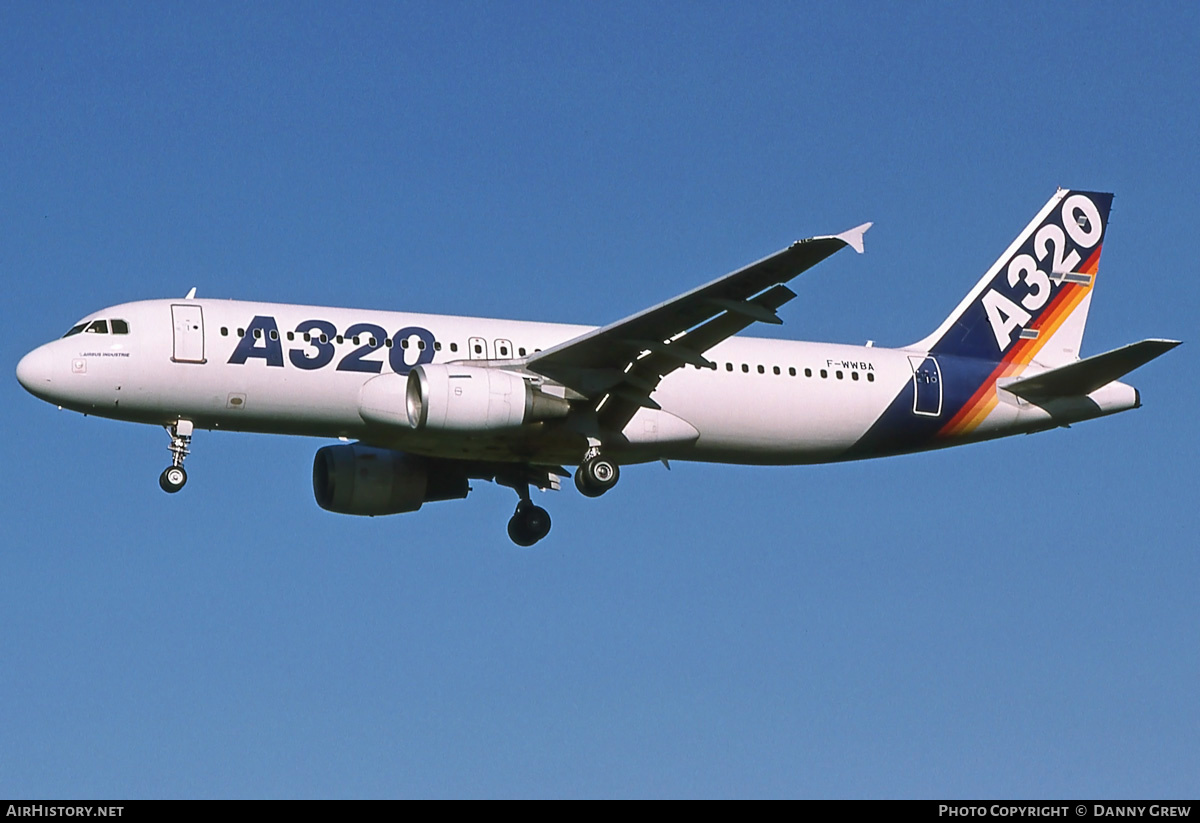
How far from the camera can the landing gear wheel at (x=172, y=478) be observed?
33719mm

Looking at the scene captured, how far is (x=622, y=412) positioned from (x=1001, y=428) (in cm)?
939

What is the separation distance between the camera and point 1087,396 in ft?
126

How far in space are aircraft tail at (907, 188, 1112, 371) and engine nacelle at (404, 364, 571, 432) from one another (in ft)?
36.6

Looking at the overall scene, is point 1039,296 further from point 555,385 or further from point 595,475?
point 555,385

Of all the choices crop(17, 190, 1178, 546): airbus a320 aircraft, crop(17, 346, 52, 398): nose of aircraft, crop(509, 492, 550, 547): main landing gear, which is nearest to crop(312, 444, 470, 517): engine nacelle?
crop(17, 190, 1178, 546): airbus a320 aircraft

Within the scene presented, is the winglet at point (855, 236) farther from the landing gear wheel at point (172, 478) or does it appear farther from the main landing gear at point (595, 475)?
the landing gear wheel at point (172, 478)

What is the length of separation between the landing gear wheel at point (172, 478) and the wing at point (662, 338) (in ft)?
24.1

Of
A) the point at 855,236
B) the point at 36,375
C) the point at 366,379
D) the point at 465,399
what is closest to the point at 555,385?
the point at 465,399

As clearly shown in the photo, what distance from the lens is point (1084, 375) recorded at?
123 ft

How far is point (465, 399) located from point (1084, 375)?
1411 cm

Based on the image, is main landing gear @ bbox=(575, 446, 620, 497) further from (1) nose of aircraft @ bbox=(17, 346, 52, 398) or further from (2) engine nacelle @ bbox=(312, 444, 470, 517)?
(1) nose of aircraft @ bbox=(17, 346, 52, 398)

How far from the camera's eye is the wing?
101 ft

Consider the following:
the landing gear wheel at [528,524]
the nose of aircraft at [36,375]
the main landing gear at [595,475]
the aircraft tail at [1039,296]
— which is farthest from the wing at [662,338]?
the nose of aircraft at [36,375]
